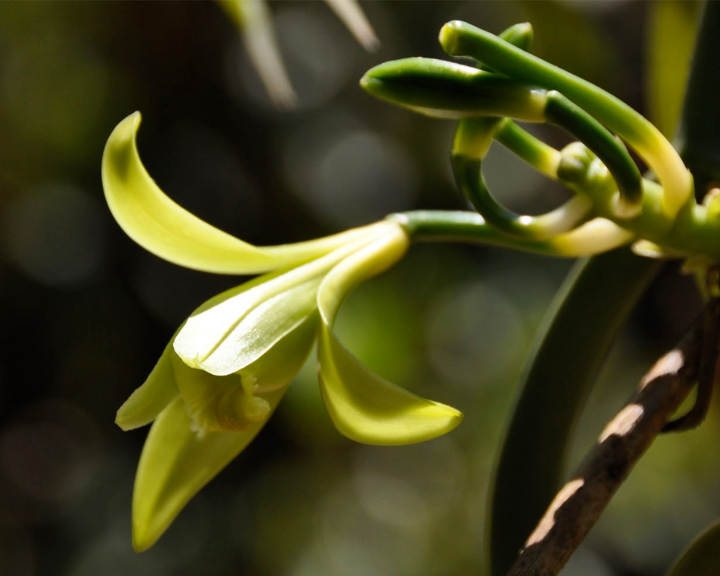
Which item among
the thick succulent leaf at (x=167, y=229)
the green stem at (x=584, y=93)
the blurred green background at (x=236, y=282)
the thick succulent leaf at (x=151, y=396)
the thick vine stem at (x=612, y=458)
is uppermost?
the green stem at (x=584, y=93)

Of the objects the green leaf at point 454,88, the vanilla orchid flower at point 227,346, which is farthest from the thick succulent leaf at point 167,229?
the green leaf at point 454,88

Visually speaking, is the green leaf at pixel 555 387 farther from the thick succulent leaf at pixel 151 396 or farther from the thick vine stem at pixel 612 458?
the thick succulent leaf at pixel 151 396

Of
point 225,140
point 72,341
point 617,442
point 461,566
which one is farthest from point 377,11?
point 617,442

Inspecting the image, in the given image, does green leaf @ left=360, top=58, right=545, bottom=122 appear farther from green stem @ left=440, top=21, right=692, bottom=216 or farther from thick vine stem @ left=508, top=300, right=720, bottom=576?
thick vine stem @ left=508, top=300, right=720, bottom=576

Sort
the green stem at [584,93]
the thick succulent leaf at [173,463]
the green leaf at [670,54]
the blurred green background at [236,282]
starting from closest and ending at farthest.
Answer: the green stem at [584,93]
the thick succulent leaf at [173,463]
the green leaf at [670,54]
the blurred green background at [236,282]

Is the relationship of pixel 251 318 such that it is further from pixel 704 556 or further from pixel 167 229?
pixel 704 556

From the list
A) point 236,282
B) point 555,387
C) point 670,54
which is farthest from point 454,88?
point 236,282
